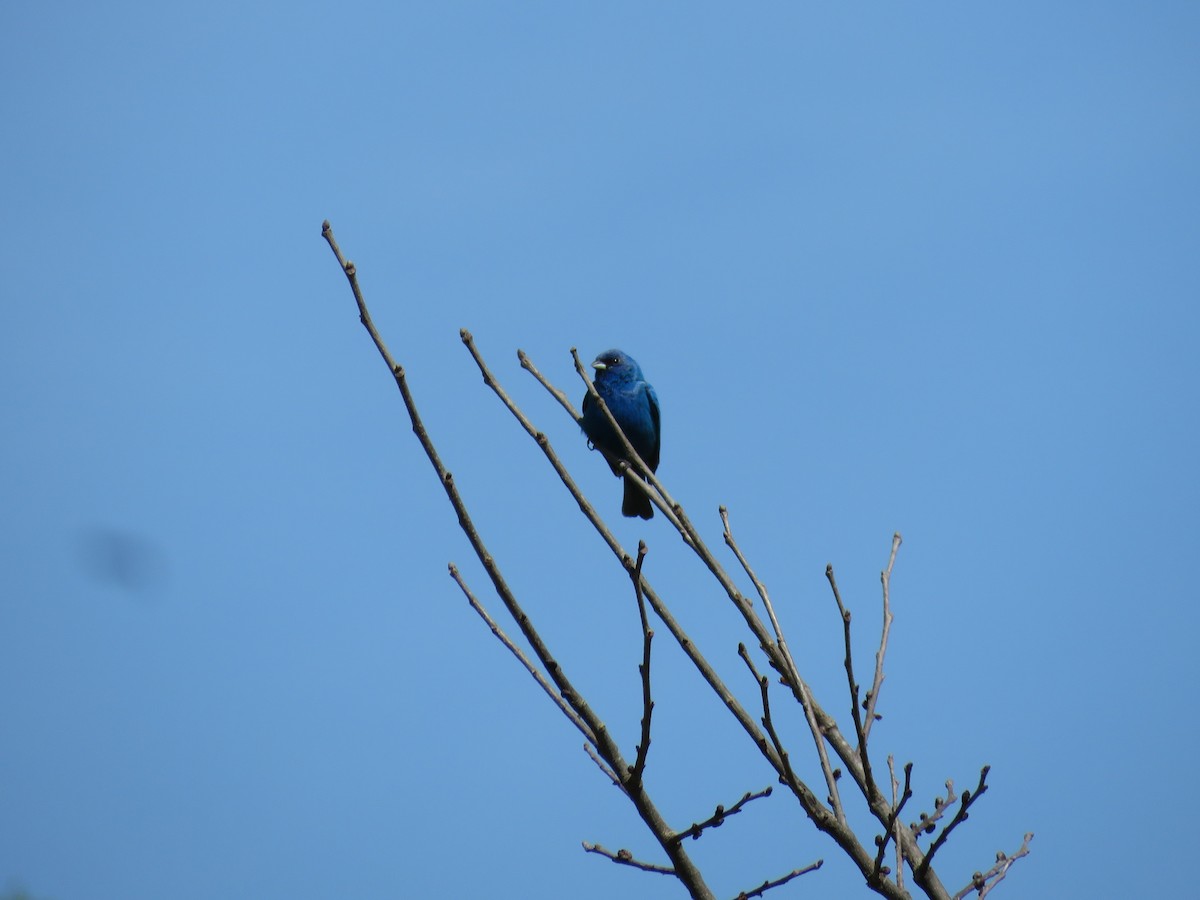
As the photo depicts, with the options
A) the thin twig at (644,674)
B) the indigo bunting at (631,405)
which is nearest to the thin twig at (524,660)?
the thin twig at (644,674)

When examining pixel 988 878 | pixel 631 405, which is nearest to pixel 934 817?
pixel 988 878

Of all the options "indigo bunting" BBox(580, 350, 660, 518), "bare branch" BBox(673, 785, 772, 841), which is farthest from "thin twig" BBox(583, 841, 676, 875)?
"indigo bunting" BBox(580, 350, 660, 518)

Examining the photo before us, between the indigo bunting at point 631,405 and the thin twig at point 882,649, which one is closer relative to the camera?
the thin twig at point 882,649

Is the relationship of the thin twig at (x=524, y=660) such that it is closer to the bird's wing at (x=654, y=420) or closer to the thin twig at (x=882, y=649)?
the thin twig at (x=882, y=649)

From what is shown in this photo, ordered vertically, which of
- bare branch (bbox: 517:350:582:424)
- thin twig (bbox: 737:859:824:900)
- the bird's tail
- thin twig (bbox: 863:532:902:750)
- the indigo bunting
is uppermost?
the indigo bunting

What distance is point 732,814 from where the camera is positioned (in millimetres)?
3197

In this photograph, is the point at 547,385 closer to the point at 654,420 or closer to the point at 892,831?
the point at 892,831

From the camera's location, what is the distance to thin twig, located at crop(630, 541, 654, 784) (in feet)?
9.05

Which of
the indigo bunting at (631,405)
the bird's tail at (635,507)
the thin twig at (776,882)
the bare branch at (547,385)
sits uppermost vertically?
the indigo bunting at (631,405)

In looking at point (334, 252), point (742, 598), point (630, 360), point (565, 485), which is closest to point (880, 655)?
point (742, 598)

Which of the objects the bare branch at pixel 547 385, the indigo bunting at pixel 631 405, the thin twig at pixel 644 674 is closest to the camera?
the thin twig at pixel 644 674

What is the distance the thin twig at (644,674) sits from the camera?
276 cm

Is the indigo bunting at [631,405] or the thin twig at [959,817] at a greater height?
the indigo bunting at [631,405]

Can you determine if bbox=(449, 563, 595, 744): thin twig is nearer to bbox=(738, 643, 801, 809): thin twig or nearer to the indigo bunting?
bbox=(738, 643, 801, 809): thin twig
